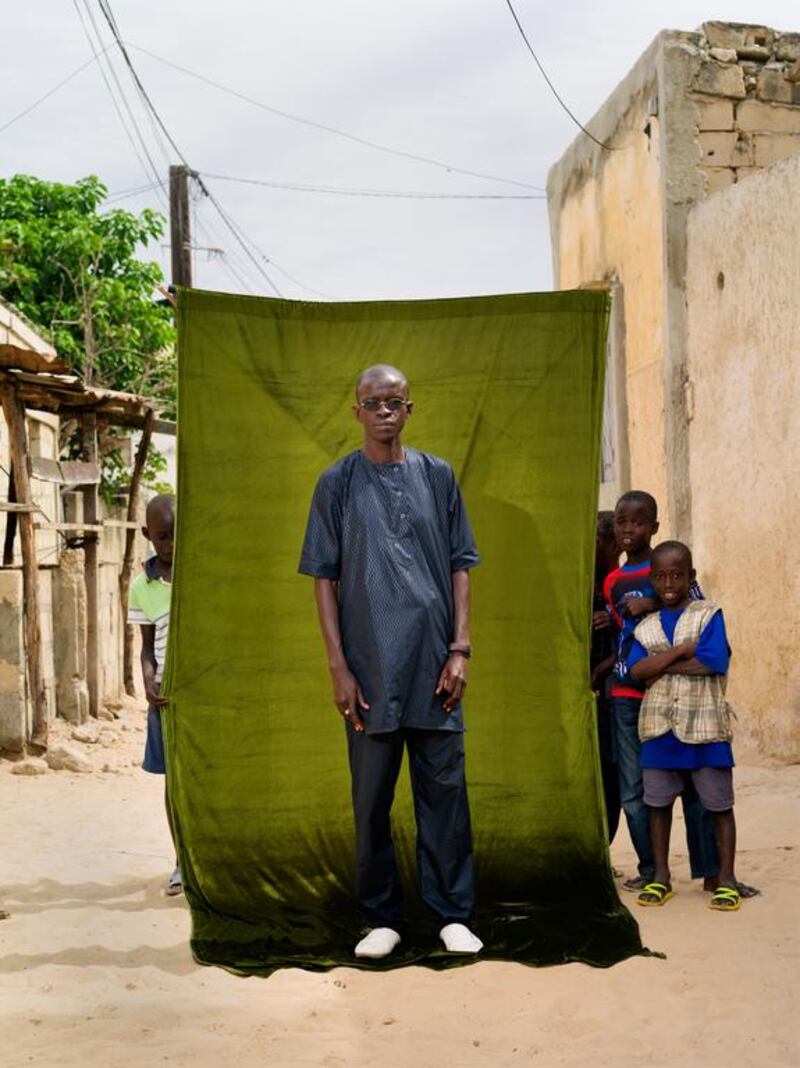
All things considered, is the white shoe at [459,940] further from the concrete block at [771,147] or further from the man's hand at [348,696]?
the concrete block at [771,147]

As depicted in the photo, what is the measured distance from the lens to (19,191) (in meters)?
17.1

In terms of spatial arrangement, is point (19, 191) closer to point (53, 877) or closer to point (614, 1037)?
point (53, 877)

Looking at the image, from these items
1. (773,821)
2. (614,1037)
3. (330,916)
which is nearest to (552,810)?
(330,916)

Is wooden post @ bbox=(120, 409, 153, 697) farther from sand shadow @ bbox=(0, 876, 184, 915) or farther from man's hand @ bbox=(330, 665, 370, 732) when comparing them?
man's hand @ bbox=(330, 665, 370, 732)

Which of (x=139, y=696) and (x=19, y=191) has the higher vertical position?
(x=19, y=191)

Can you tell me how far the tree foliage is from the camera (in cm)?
1680

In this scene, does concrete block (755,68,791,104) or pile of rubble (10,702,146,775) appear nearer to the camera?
pile of rubble (10,702,146,775)

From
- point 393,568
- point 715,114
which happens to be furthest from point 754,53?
point 393,568

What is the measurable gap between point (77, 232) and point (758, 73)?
9.42 meters

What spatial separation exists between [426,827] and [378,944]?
1.16ft

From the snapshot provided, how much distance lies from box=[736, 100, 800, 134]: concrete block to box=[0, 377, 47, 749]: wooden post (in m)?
4.91

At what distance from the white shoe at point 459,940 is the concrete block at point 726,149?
6397 millimetres

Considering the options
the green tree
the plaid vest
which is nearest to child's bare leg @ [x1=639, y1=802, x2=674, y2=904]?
the plaid vest

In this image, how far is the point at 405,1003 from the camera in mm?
3898
